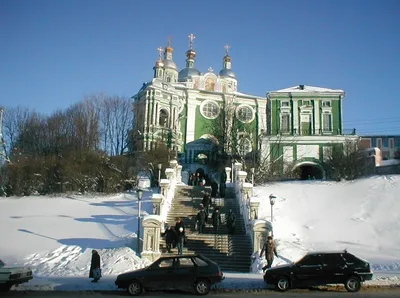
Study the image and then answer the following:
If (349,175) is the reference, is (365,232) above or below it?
below

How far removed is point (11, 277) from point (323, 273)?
8484 mm

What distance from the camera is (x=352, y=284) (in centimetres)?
1129

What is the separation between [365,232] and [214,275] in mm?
11217

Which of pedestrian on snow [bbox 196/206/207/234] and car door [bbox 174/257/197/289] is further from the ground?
pedestrian on snow [bbox 196/206/207/234]

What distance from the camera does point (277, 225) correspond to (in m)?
20.3

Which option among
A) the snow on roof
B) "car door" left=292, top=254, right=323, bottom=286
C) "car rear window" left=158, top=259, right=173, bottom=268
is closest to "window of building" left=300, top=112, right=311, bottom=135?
the snow on roof

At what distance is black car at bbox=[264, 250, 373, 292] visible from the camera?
11297 millimetres

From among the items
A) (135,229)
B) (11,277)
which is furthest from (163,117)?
(11,277)

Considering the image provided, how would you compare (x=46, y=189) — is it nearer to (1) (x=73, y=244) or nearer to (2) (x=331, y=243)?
(1) (x=73, y=244)

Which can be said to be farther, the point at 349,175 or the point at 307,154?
the point at 307,154

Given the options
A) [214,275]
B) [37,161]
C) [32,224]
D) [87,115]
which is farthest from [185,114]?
[214,275]

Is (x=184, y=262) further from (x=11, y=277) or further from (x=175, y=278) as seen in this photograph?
(x=11, y=277)

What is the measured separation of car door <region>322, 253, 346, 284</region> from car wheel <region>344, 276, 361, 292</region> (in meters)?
0.18

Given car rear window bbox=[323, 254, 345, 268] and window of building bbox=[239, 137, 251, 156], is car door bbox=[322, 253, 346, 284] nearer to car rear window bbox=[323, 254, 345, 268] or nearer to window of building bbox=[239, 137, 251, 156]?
car rear window bbox=[323, 254, 345, 268]
